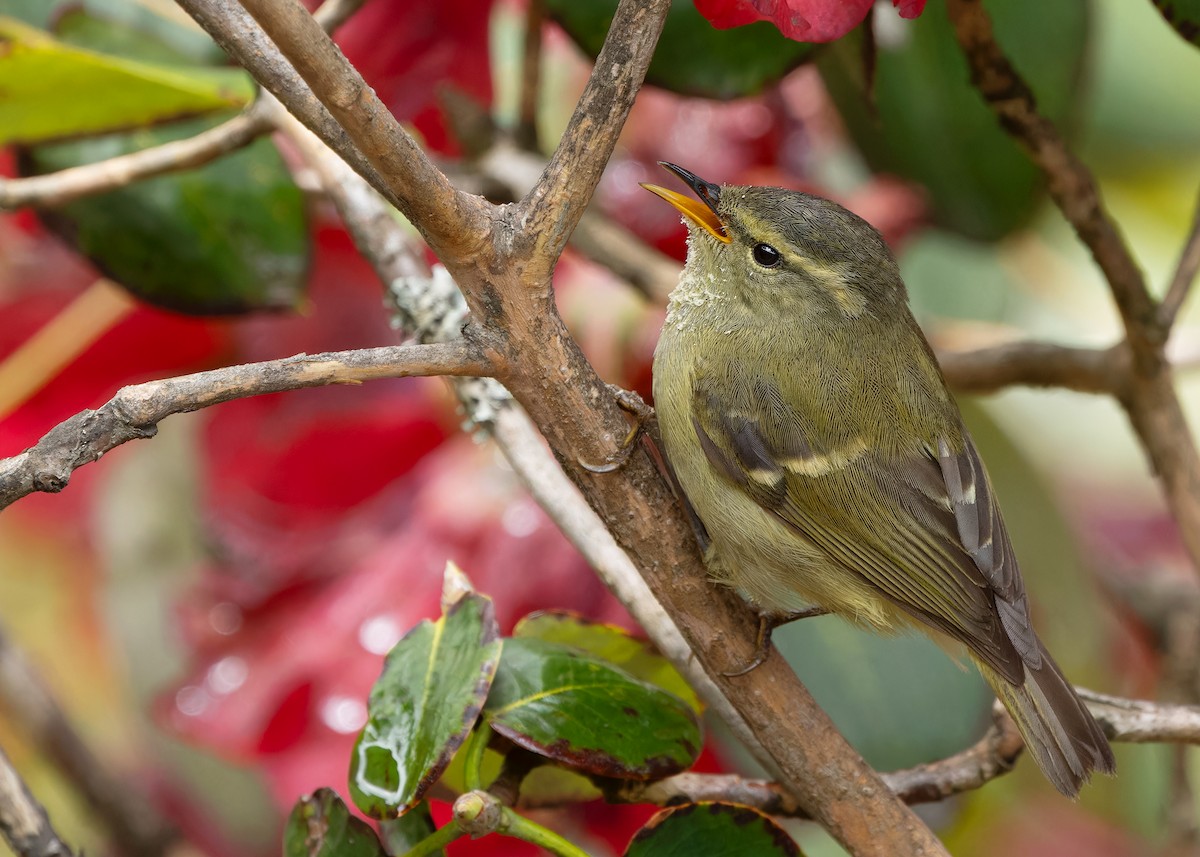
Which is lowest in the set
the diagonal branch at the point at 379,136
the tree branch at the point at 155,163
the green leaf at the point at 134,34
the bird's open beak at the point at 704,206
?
the bird's open beak at the point at 704,206

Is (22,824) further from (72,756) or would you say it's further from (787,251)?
(787,251)

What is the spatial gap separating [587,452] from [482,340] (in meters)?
0.10

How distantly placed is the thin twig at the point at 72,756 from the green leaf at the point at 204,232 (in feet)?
1.46

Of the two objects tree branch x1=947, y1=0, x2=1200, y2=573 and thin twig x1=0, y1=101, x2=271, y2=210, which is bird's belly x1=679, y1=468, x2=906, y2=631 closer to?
tree branch x1=947, y1=0, x2=1200, y2=573

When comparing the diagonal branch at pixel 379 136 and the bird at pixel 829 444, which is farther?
the bird at pixel 829 444

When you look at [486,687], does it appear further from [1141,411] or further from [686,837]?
[1141,411]

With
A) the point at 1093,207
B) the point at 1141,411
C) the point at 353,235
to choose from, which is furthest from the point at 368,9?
the point at 1141,411

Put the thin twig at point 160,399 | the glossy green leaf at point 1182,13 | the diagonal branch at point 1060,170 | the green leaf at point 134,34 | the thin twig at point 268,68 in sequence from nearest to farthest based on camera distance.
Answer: the thin twig at point 160,399 → the thin twig at point 268,68 → the glossy green leaf at point 1182,13 → the diagonal branch at point 1060,170 → the green leaf at point 134,34

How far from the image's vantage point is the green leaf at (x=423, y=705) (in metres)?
0.73

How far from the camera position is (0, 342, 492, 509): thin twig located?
1.76 feet

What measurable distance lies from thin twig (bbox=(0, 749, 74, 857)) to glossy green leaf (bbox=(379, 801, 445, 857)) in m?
0.22

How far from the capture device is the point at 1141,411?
1.11 metres

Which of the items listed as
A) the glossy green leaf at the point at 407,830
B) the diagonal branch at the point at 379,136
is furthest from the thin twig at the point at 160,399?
the glossy green leaf at the point at 407,830

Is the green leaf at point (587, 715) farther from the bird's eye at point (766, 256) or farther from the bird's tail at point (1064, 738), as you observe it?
the bird's eye at point (766, 256)
